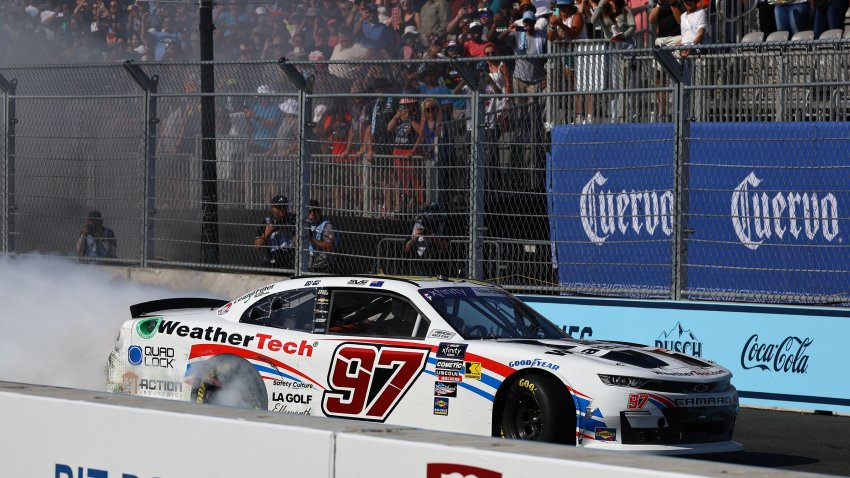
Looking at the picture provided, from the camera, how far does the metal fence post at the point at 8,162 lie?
1667cm

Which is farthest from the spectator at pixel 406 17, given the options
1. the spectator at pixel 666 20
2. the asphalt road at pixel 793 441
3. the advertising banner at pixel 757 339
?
the asphalt road at pixel 793 441

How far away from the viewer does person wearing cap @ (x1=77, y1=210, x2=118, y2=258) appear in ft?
51.7

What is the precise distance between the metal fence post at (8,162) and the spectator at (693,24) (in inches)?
332

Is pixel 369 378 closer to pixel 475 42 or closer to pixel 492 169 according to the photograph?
pixel 492 169

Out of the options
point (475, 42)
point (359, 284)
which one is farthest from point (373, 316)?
point (475, 42)

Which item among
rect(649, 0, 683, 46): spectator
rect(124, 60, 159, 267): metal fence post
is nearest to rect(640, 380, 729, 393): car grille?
rect(649, 0, 683, 46): spectator

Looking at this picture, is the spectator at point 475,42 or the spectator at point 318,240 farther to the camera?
the spectator at point 475,42

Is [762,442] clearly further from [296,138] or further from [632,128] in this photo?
[296,138]

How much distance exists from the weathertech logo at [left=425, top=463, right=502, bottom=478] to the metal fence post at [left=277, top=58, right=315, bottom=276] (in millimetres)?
9889

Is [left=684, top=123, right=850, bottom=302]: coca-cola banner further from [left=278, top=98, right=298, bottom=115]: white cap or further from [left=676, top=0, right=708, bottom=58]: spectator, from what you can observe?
[left=278, top=98, right=298, bottom=115]: white cap

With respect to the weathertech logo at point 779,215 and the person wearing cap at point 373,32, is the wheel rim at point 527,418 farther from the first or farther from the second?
the person wearing cap at point 373,32

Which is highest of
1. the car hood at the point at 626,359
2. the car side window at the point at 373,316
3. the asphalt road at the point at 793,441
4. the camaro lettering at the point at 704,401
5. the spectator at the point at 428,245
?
the spectator at the point at 428,245

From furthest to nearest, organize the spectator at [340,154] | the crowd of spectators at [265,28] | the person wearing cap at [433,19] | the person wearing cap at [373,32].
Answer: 1. the person wearing cap at [373,32]
2. the person wearing cap at [433,19]
3. the crowd of spectators at [265,28]
4. the spectator at [340,154]

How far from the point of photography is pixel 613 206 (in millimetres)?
11984
